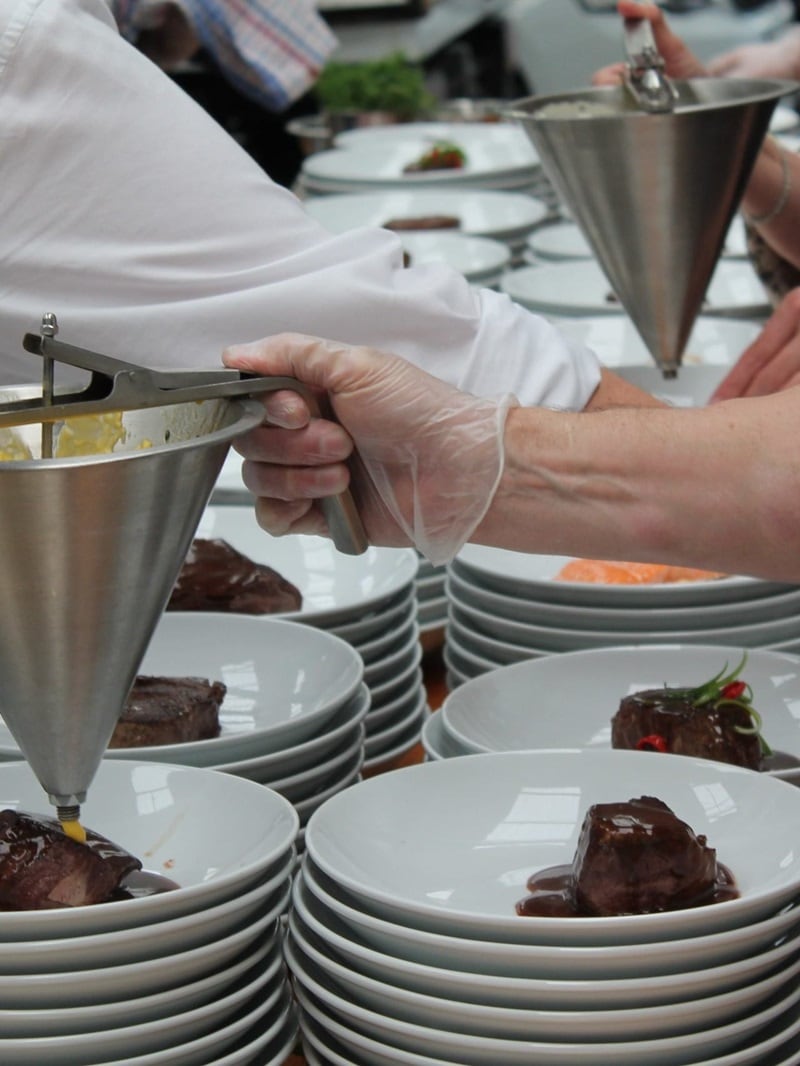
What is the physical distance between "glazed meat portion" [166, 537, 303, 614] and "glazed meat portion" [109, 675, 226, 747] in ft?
0.75

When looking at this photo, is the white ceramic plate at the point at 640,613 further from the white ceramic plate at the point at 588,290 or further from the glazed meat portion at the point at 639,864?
the white ceramic plate at the point at 588,290

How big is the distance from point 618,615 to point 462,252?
4.00 feet

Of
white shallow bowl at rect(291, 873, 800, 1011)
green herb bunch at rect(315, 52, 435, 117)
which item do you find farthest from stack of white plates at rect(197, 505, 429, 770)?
green herb bunch at rect(315, 52, 435, 117)

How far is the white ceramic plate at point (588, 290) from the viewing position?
7.09ft

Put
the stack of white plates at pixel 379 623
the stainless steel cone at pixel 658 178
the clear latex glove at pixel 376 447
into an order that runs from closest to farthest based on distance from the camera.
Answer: the clear latex glove at pixel 376 447, the stack of white plates at pixel 379 623, the stainless steel cone at pixel 658 178

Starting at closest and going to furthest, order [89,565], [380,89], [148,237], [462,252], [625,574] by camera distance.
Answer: [89,565] < [148,237] < [625,574] < [462,252] < [380,89]

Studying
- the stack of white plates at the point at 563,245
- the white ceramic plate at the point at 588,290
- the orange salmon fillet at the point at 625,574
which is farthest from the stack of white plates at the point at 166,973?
the stack of white plates at the point at 563,245

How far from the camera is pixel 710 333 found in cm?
213

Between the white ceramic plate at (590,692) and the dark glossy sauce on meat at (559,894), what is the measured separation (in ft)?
0.57

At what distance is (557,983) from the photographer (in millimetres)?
784

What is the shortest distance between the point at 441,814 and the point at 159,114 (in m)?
0.58

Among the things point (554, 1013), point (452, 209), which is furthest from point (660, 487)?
point (452, 209)

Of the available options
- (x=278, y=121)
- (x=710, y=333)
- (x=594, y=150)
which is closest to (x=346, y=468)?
(x=594, y=150)

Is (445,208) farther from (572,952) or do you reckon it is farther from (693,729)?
(572,952)
